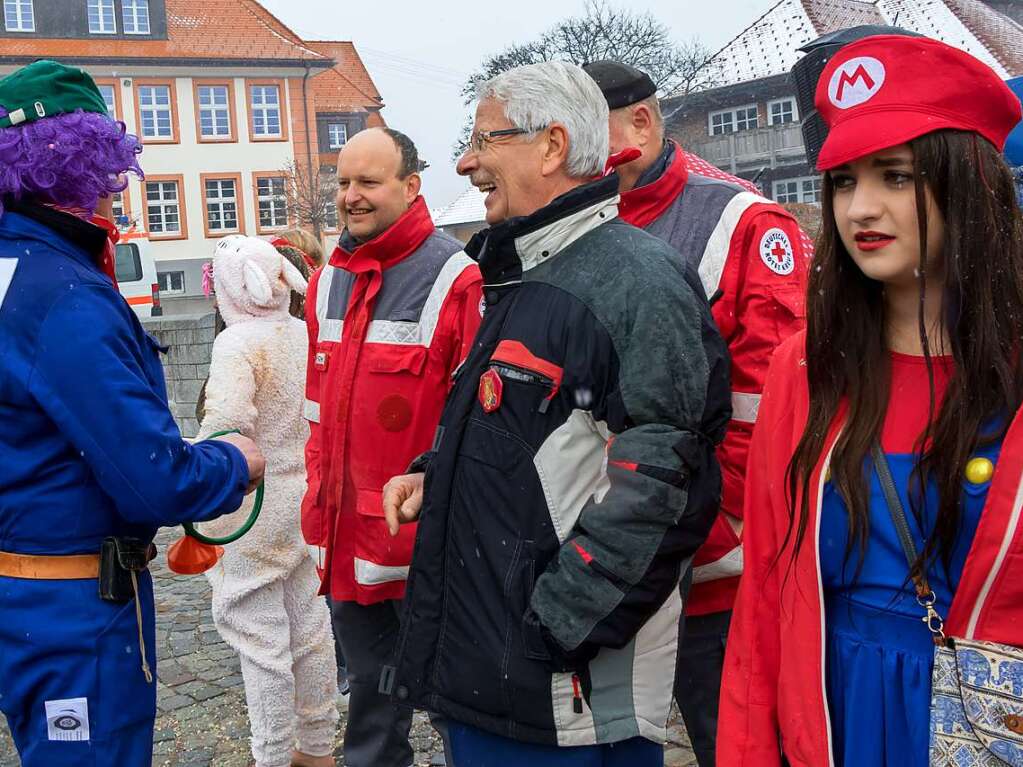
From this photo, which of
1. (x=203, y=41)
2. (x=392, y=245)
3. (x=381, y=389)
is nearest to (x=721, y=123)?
(x=203, y=41)

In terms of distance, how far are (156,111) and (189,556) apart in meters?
44.5

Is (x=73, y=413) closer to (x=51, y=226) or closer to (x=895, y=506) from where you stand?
(x=51, y=226)

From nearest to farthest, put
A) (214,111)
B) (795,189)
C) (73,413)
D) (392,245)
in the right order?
(73,413)
(392,245)
(795,189)
(214,111)

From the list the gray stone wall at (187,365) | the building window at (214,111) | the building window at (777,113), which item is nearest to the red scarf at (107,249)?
the gray stone wall at (187,365)

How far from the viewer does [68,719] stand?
252 centimetres

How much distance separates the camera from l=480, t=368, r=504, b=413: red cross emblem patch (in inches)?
92.5

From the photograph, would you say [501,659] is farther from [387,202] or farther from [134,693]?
[387,202]

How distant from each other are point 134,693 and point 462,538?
977 millimetres

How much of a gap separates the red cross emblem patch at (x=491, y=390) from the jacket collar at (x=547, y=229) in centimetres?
27

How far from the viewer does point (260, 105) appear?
146 feet

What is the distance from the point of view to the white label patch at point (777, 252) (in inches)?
114

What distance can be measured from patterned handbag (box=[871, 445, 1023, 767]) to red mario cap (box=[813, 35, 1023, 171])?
731mm

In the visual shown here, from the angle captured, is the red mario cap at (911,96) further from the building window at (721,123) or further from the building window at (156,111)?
the building window at (156,111)

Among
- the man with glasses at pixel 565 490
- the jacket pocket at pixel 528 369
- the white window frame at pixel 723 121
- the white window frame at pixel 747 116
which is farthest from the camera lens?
the white window frame at pixel 723 121
